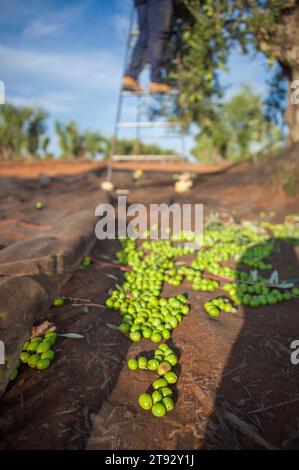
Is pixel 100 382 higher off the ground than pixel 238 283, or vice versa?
pixel 238 283

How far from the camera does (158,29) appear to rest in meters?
5.84

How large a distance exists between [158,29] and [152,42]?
26cm

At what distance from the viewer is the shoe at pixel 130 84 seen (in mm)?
6641

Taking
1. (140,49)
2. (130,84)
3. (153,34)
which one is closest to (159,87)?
(130,84)

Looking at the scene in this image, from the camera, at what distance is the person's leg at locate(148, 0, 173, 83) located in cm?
575

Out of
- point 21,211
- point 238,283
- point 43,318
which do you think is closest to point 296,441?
point 238,283

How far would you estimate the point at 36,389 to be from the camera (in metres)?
2.07

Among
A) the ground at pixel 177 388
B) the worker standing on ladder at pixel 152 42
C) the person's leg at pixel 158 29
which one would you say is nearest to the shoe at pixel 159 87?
the worker standing on ladder at pixel 152 42

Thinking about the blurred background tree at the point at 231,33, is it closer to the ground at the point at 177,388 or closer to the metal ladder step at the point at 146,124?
the metal ladder step at the point at 146,124

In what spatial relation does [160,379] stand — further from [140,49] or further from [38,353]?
[140,49]

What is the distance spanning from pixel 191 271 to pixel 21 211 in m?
4.68

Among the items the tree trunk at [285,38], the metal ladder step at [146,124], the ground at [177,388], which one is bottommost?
the ground at [177,388]

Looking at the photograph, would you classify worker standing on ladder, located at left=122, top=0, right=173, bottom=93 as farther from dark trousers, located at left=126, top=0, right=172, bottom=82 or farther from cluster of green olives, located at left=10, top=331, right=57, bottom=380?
cluster of green olives, located at left=10, top=331, right=57, bottom=380

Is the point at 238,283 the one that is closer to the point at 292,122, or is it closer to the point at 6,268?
the point at 6,268
